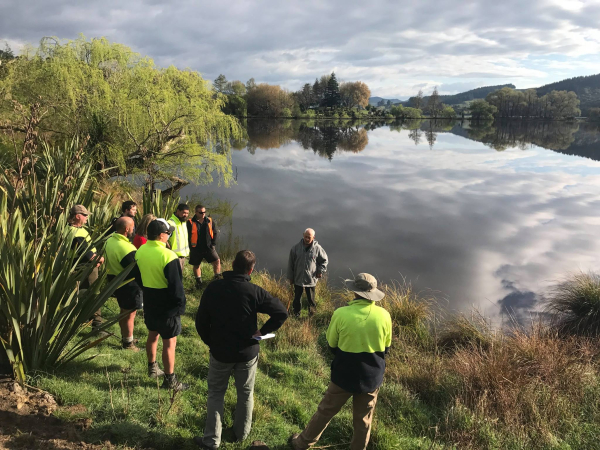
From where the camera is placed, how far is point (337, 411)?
10.8 feet

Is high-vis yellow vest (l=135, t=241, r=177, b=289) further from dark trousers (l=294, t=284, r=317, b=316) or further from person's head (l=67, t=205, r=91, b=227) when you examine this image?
dark trousers (l=294, t=284, r=317, b=316)

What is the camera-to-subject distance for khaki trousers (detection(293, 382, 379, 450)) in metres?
3.21

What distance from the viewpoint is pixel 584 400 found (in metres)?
4.80

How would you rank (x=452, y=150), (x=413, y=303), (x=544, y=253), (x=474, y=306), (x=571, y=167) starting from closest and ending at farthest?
1. (x=413, y=303)
2. (x=474, y=306)
3. (x=544, y=253)
4. (x=571, y=167)
5. (x=452, y=150)

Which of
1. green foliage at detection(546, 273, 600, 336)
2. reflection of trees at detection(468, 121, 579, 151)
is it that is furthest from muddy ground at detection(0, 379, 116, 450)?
reflection of trees at detection(468, 121, 579, 151)

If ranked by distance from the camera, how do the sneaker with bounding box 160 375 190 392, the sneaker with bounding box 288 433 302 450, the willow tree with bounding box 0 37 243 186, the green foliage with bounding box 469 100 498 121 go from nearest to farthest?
the sneaker with bounding box 288 433 302 450 → the sneaker with bounding box 160 375 190 392 → the willow tree with bounding box 0 37 243 186 → the green foliage with bounding box 469 100 498 121

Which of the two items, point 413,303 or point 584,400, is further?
point 413,303

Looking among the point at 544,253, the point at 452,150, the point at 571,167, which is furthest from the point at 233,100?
the point at 544,253

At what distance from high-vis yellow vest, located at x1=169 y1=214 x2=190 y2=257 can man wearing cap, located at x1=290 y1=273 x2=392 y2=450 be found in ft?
14.1

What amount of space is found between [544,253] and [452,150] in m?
30.3

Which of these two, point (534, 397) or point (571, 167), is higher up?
point (571, 167)

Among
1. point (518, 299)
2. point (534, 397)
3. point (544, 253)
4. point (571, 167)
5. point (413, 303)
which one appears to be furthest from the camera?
point (571, 167)

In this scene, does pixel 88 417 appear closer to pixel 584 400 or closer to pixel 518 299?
pixel 584 400

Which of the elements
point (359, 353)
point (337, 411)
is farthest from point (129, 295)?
point (359, 353)
